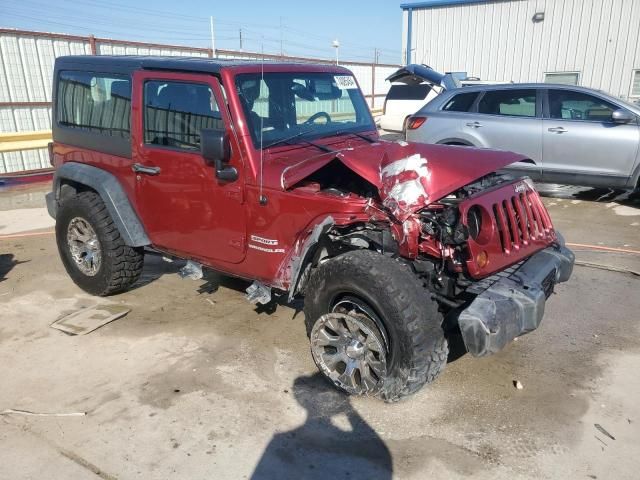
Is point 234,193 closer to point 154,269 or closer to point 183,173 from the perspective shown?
point 183,173

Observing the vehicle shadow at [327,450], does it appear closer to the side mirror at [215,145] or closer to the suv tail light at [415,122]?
the side mirror at [215,145]

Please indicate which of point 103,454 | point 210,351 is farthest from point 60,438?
point 210,351

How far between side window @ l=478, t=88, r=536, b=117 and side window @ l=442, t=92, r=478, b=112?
17cm

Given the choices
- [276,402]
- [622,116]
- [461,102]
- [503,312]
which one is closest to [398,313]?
[503,312]

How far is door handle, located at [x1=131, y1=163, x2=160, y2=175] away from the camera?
4.08 m

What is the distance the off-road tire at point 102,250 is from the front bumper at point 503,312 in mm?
3056

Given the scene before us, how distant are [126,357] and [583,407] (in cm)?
306

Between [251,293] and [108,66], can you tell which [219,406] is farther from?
[108,66]

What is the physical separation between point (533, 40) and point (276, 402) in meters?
15.6

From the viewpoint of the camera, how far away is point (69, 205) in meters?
4.76

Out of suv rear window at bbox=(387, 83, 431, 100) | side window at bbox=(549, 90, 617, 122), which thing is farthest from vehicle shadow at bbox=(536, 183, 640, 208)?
suv rear window at bbox=(387, 83, 431, 100)

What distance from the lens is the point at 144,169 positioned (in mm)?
4152

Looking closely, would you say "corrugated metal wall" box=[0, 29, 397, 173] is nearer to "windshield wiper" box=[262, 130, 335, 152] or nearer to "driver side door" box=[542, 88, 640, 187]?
"driver side door" box=[542, 88, 640, 187]

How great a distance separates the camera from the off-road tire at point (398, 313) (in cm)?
289
